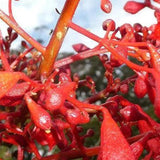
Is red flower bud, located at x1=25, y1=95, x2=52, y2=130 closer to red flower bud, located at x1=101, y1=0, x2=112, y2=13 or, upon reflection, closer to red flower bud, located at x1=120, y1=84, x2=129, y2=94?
red flower bud, located at x1=101, y1=0, x2=112, y2=13

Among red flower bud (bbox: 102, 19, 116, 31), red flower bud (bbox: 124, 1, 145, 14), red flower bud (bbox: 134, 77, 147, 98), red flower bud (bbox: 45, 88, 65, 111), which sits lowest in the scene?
red flower bud (bbox: 45, 88, 65, 111)

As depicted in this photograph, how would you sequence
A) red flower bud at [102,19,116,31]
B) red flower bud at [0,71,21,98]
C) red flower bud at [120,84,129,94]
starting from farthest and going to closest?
1. red flower bud at [120,84,129,94]
2. red flower bud at [102,19,116,31]
3. red flower bud at [0,71,21,98]

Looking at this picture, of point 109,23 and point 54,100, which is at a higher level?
point 109,23

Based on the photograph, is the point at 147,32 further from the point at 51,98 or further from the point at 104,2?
the point at 51,98

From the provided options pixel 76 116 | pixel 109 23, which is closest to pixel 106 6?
pixel 109 23

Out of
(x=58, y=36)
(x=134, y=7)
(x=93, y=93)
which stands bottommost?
(x=93, y=93)

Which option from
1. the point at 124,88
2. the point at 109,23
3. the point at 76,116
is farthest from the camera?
the point at 124,88

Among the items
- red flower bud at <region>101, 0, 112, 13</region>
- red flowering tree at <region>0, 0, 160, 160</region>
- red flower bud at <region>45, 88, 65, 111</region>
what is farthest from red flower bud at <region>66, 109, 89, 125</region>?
red flower bud at <region>101, 0, 112, 13</region>

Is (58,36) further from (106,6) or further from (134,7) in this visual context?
(134,7)

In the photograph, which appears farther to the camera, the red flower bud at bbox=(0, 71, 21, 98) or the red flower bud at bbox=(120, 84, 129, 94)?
the red flower bud at bbox=(120, 84, 129, 94)
